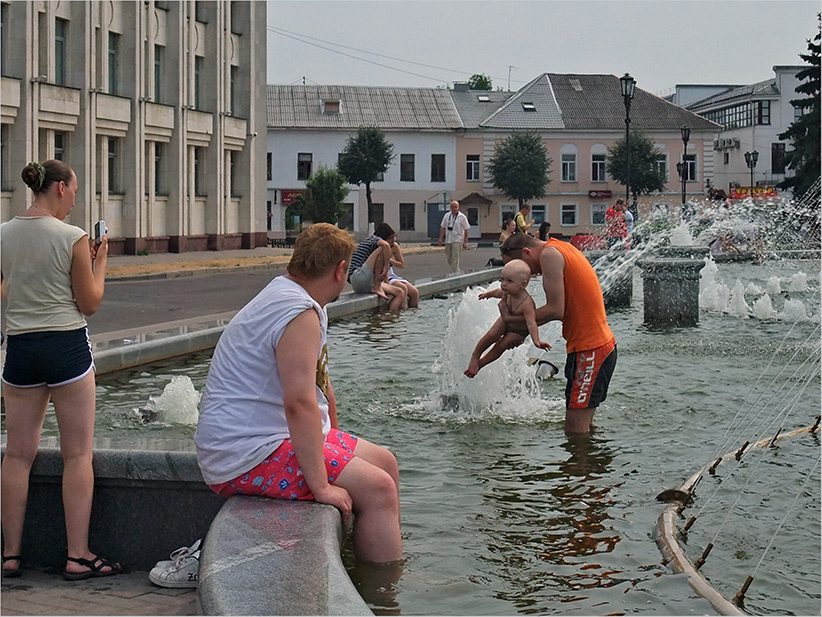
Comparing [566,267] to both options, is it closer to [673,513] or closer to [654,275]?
[673,513]

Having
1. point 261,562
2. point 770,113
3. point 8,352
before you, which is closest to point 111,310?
point 8,352

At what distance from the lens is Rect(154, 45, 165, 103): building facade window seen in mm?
38750

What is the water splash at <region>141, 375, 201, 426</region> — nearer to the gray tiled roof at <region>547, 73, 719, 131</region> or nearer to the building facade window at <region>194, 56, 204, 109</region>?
the building facade window at <region>194, 56, 204, 109</region>

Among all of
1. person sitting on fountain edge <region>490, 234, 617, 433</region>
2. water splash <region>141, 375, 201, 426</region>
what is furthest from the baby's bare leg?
water splash <region>141, 375, 201, 426</region>

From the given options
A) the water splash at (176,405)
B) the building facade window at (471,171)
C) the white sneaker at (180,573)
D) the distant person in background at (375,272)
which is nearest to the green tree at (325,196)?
the building facade window at (471,171)

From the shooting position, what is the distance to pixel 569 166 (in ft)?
242

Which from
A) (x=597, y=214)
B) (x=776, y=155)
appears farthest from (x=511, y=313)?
(x=776, y=155)

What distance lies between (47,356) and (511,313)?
3.84m

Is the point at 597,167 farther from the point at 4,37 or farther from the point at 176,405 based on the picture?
the point at 176,405

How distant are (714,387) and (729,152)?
8378 centimetres

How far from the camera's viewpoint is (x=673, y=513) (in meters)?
5.64

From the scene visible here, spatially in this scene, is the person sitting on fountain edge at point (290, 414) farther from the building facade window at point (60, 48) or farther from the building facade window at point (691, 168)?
the building facade window at point (691, 168)

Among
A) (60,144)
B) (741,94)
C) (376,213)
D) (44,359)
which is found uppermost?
(741,94)

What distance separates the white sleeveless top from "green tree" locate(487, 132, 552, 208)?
66091 mm
